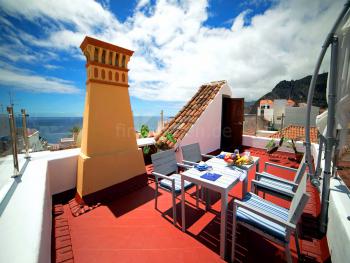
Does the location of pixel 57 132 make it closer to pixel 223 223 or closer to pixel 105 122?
pixel 105 122

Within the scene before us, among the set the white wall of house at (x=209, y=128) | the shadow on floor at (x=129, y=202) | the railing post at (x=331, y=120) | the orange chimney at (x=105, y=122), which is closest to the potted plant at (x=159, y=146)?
the white wall of house at (x=209, y=128)

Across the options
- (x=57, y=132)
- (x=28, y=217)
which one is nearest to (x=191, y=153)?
(x=28, y=217)

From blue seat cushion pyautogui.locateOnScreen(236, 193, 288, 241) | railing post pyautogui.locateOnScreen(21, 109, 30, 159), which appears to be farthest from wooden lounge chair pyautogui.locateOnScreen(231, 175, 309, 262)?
railing post pyautogui.locateOnScreen(21, 109, 30, 159)

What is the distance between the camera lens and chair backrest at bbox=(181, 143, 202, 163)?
330 centimetres

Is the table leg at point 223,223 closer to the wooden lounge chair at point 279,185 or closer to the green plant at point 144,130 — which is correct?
the wooden lounge chair at point 279,185

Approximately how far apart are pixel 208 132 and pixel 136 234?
4.24 metres

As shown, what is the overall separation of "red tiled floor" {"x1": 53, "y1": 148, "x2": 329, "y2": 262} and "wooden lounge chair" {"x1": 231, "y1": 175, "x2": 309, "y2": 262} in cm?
31

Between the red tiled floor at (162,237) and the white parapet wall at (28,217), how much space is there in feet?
1.73

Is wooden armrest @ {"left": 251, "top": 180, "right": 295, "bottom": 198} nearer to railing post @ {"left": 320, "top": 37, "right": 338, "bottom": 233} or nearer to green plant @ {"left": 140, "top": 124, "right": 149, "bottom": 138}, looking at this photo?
railing post @ {"left": 320, "top": 37, "right": 338, "bottom": 233}

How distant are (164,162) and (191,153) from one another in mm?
819

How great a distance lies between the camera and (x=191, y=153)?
3.46 meters

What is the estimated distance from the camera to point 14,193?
68.3 inches

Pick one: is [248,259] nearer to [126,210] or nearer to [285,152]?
[126,210]

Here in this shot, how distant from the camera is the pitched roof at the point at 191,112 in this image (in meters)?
4.90
